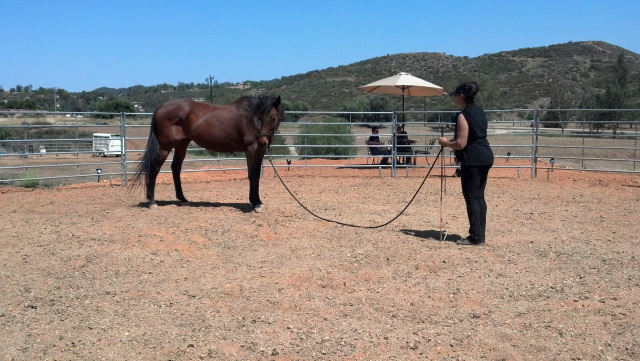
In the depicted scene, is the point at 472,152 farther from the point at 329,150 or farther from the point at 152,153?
the point at 329,150

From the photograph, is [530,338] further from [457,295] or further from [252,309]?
[252,309]

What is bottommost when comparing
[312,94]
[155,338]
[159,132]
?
[155,338]

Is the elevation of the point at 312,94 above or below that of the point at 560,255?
above

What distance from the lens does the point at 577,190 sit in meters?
10.2

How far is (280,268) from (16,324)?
220cm

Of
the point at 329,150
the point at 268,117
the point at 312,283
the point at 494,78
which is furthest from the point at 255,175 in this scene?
the point at 494,78

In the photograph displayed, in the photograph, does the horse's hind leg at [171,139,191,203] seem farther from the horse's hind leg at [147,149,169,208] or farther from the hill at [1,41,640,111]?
the hill at [1,41,640,111]

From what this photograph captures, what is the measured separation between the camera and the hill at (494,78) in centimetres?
→ 4009

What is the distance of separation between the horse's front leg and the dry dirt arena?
10.4 inches

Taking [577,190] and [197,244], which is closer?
[197,244]

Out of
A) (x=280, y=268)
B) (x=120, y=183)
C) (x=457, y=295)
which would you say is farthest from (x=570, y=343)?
(x=120, y=183)

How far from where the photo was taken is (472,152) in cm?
595

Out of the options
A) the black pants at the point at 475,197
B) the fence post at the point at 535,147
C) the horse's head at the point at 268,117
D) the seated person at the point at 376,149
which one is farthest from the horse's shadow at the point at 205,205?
the fence post at the point at 535,147

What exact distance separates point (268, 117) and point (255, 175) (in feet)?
2.72
